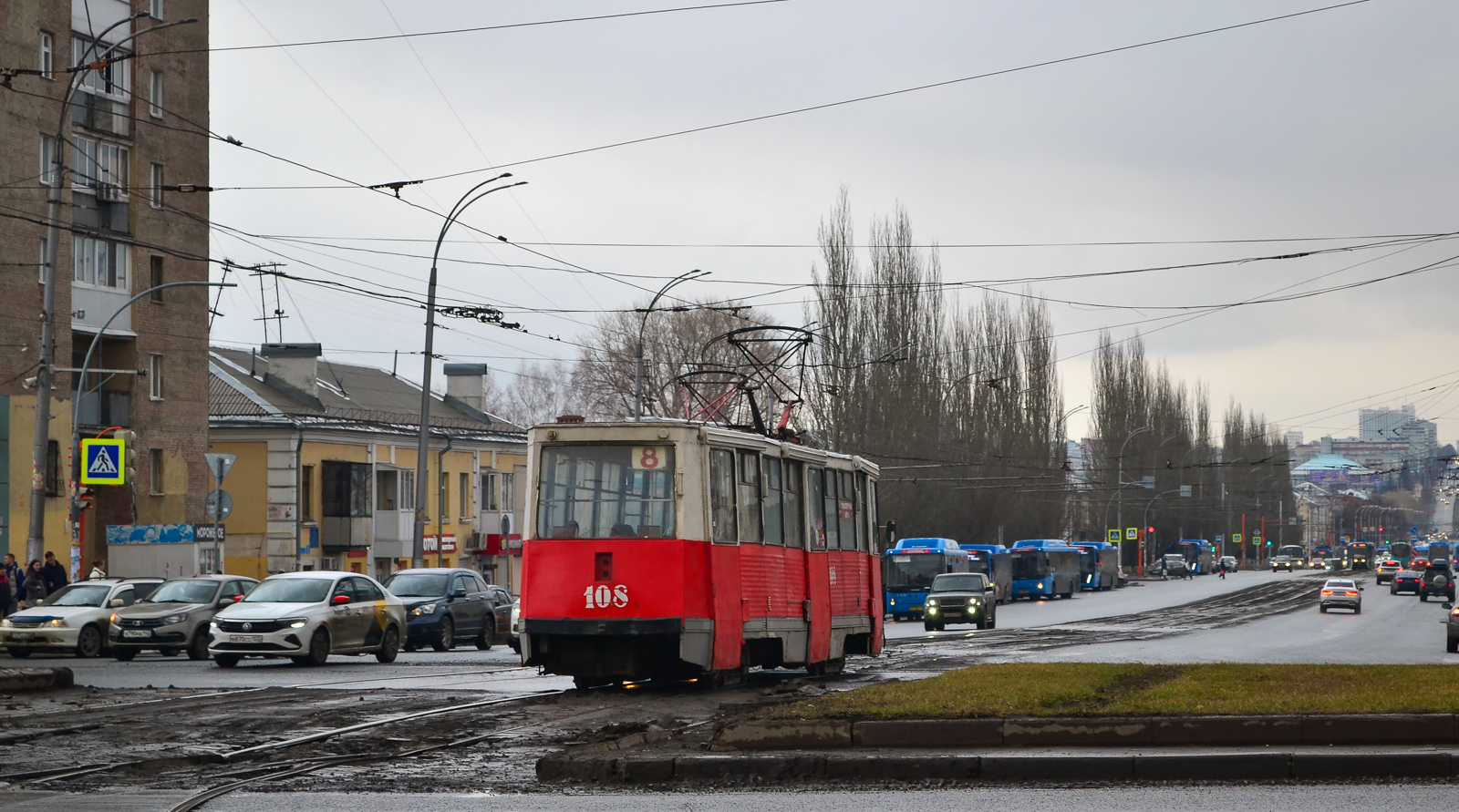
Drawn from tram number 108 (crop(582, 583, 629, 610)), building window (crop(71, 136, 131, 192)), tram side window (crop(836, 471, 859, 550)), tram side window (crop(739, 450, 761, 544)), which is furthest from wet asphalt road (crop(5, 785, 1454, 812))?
building window (crop(71, 136, 131, 192))

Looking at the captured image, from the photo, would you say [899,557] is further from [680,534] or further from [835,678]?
[680,534]

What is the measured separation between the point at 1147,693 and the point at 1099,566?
77.1 metres

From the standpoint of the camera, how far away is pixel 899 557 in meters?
57.9

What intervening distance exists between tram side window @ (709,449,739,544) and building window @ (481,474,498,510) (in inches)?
1965

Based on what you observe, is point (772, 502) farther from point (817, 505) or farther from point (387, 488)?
point (387, 488)

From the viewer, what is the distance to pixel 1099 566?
89625 mm

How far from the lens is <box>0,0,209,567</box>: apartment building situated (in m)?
44.5

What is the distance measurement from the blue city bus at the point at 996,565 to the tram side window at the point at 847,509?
128 ft

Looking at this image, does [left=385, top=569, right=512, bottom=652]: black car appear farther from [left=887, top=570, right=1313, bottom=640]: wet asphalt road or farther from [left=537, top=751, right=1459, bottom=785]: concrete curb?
[left=537, top=751, right=1459, bottom=785]: concrete curb

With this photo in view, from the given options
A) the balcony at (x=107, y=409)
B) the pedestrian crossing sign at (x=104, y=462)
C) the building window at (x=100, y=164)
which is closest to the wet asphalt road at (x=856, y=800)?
the pedestrian crossing sign at (x=104, y=462)

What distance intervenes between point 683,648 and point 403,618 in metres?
11.0

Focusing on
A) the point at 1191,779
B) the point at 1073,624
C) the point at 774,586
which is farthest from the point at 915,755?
the point at 1073,624

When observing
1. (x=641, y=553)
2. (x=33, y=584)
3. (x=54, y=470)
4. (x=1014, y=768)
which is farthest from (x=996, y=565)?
(x=1014, y=768)

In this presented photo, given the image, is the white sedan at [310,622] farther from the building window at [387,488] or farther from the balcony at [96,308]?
the building window at [387,488]
